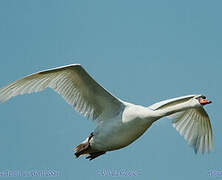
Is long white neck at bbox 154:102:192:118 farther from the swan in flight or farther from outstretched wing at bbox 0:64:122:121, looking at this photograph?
outstretched wing at bbox 0:64:122:121

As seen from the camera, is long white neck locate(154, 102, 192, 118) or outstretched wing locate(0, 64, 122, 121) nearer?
long white neck locate(154, 102, 192, 118)

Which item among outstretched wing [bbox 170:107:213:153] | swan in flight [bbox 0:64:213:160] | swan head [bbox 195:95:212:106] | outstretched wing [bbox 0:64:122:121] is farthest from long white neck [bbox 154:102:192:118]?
outstretched wing [bbox 170:107:213:153]

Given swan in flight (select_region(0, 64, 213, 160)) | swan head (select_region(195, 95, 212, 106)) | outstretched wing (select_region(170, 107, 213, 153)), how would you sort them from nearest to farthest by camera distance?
swan head (select_region(195, 95, 212, 106)) → swan in flight (select_region(0, 64, 213, 160)) → outstretched wing (select_region(170, 107, 213, 153))

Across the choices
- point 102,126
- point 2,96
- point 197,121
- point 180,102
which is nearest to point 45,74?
point 2,96

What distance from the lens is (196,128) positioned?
42.1 ft

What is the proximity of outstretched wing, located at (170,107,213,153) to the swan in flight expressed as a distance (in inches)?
58.1

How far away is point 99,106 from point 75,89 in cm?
79

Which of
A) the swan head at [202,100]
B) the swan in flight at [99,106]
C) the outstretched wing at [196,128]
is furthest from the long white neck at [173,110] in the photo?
the outstretched wing at [196,128]

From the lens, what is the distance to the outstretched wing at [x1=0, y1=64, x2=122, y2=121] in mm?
10516

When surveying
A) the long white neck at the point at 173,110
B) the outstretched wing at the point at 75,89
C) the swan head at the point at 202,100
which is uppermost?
the outstretched wing at the point at 75,89

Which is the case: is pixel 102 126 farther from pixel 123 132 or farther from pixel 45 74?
pixel 45 74

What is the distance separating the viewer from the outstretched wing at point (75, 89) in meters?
10.5

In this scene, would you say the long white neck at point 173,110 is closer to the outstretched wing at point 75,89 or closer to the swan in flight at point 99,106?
the swan in flight at point 99,106

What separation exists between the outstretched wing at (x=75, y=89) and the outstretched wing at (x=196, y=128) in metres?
2.58
